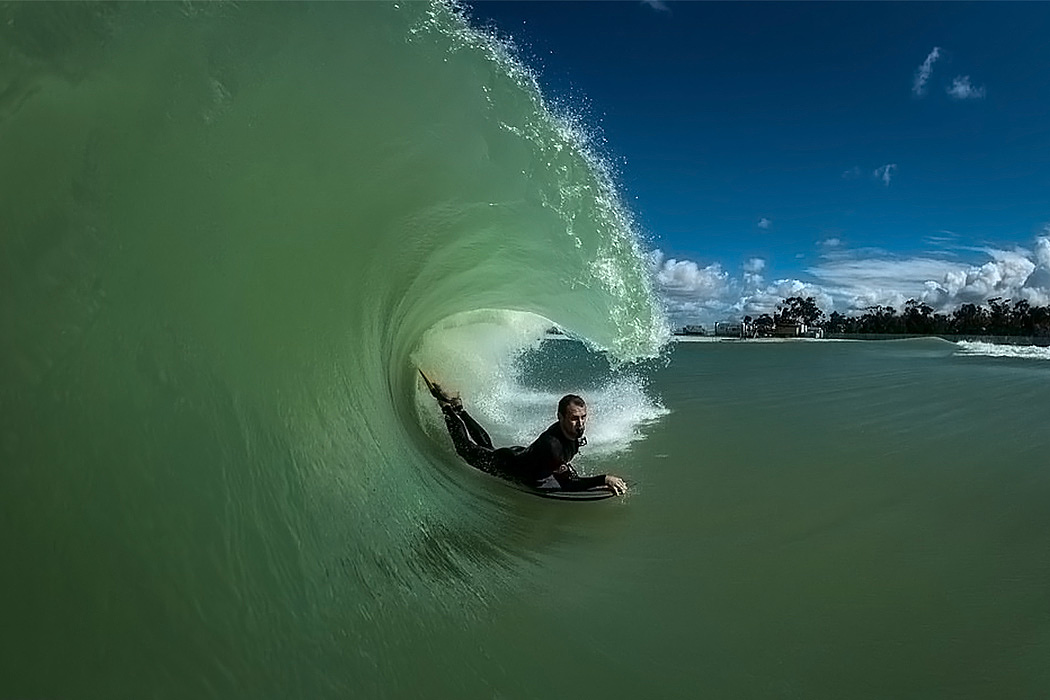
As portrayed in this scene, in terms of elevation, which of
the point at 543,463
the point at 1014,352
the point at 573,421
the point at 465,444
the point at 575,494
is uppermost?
the point at 1014,352

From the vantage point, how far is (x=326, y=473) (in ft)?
15.2

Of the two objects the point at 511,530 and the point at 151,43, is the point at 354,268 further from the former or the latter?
the point at 511,530

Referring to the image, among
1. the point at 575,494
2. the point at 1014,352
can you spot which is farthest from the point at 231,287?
the point at 1014,352

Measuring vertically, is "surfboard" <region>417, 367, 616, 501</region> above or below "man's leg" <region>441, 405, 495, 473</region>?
above

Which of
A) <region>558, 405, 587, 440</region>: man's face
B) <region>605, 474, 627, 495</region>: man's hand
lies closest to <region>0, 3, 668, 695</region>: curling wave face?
<region>558, 405, 587, 440</region>: man's face

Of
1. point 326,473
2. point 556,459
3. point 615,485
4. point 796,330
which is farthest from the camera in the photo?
point 796,330

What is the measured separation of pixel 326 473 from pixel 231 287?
136cm

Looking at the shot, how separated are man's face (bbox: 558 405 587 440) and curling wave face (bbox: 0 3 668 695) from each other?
1.36 meters

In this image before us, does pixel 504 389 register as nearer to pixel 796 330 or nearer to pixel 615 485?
pixel 615 485

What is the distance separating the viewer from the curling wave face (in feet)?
10.8

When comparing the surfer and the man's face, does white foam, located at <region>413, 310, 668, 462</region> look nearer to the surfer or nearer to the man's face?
the surfer

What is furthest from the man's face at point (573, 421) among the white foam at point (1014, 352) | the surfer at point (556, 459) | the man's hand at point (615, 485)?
the white foam at point (1014, 352)

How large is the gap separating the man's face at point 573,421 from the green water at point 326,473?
0.75m

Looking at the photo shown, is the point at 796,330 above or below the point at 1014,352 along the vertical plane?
above
